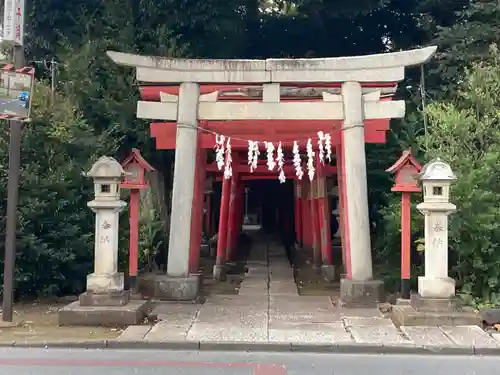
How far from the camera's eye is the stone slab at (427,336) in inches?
361

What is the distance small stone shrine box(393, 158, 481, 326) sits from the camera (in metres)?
10.4

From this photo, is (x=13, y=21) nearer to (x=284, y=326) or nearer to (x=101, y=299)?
(x=101, y=299)

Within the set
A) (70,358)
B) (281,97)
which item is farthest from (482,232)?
(70,358)

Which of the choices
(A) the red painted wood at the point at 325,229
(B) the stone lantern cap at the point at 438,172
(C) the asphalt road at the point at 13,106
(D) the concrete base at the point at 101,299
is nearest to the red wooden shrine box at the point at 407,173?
(B) the stone lantern cap at the point at 438,172

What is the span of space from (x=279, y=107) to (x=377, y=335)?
5320 mm

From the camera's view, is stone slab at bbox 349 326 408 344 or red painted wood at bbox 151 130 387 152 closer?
stone slab at bbox 349 326 408 344

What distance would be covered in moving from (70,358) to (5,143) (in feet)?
21.3

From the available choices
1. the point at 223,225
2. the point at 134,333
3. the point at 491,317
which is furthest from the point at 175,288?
the point at 223,225

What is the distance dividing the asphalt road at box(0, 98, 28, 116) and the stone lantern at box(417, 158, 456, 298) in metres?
7.26

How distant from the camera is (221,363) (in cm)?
816

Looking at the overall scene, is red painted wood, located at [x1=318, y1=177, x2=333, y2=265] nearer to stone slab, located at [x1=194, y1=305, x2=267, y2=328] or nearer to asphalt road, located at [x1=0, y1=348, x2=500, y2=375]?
stone slab, located at [x1=194, y1=305, x2=267, y2=328]

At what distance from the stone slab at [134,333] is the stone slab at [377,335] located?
3.35 metres

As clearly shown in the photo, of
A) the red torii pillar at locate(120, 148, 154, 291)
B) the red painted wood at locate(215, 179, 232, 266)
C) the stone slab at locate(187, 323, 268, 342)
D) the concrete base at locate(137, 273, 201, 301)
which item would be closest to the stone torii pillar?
the concrete base at locate(137, 273, 201, 301)

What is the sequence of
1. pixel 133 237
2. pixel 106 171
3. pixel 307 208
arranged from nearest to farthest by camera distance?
pixel 106 171 → pixel 133 237 → pixel 307 208
